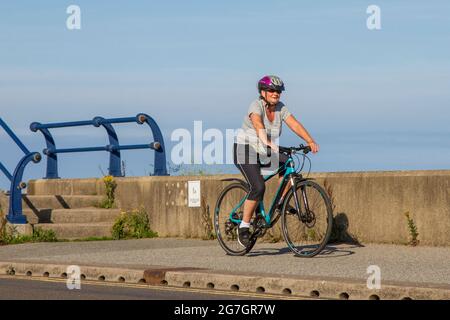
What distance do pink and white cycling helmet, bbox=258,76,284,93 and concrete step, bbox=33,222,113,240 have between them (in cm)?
591

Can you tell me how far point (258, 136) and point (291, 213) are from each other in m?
1.02

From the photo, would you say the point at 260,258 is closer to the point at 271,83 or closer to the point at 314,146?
the point at 314,146

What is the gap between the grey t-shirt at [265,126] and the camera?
12.7 metres

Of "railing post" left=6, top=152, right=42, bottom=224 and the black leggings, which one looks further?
"railing post" left=6, top=152, right=42, bottom=224

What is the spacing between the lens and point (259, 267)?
11539 millimetres

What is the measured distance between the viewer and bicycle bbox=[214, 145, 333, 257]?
1239 cm

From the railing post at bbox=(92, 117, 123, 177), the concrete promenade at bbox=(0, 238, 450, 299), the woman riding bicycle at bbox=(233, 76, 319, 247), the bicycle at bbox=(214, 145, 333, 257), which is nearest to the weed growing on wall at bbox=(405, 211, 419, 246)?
the concrete promenade at bbox=(0, 238, 450, 299)

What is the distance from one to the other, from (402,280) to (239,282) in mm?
1608

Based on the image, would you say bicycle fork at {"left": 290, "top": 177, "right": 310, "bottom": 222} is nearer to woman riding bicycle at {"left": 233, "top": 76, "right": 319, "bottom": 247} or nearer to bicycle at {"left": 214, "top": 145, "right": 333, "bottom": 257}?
bicycle at {"left": 214, "top": 145, "right": 333, "bottom": 257}

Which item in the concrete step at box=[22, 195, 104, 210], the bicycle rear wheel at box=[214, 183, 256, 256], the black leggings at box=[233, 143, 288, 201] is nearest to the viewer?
the black leggings at box=[233, 143, 288, 201]

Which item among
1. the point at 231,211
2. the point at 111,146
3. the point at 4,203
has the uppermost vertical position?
the point at 111,146

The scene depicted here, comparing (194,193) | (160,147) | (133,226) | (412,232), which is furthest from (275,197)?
(160,147)

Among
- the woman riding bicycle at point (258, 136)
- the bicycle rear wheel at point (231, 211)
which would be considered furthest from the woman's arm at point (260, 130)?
the bicycle rear wheel at point (231, 211)
